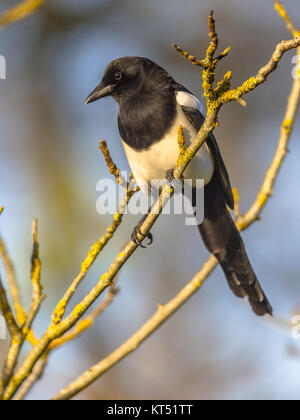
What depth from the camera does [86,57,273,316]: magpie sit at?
9.98 feet

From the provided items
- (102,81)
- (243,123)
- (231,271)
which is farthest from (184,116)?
(243,123)

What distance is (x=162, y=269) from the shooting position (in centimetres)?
539

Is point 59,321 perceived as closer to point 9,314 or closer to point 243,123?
point 9,314

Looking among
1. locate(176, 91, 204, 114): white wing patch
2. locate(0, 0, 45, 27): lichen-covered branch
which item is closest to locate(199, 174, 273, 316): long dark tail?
locate(176, 91, 204, 114): white wing patch

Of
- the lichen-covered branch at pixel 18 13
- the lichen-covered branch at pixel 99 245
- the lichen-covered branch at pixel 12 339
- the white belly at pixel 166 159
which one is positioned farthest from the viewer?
the white belly at pixel 166 159

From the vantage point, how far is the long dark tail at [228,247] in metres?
3.23

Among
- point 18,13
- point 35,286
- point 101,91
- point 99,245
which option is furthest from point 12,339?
point 101,91

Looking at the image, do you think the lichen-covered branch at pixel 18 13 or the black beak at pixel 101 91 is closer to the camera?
the lichen-covered branch at pixel 18 13

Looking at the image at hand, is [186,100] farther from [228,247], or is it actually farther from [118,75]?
[228,247]

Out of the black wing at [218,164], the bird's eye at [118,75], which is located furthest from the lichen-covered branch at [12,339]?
the bird's eye at [118,75]

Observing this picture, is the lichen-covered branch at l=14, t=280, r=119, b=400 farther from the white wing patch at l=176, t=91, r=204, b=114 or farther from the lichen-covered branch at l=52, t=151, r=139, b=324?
the white wing patch at l=176, t=91, r=204, b=114

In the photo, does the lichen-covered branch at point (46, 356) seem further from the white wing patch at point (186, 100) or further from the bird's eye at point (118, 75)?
the bird's eye at point (118, 75)

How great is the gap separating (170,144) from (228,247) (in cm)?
69

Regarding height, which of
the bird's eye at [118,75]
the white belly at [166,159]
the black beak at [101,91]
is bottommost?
the white belly at [166,159]
